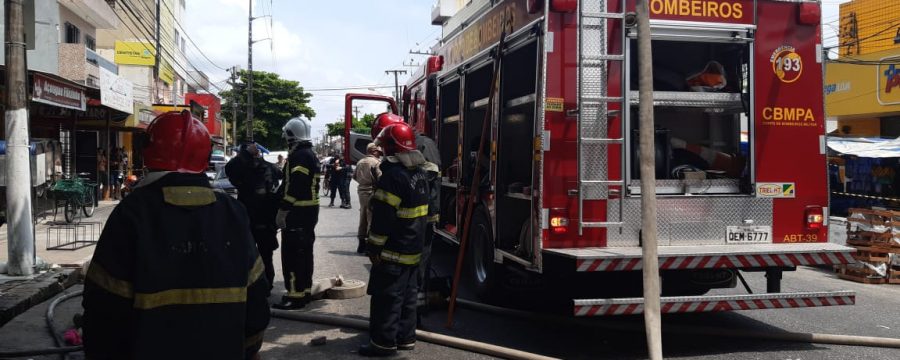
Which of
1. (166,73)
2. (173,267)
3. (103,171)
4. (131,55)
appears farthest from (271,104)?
(173,267)

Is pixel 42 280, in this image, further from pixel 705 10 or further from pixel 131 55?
pixel 131 55

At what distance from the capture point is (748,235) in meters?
5.97

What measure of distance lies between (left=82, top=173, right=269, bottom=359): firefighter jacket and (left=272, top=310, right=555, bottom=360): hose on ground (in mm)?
3091

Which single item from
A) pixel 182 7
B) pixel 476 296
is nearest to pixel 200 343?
pixel 476 296

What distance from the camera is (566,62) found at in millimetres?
5598

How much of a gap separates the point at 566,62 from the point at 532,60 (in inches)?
71.2

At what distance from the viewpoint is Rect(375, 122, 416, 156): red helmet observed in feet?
18.1

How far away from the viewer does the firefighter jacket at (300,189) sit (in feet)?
22.6

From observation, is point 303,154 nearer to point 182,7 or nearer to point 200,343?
point 200,343

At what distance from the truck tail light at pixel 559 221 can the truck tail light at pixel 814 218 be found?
212cm

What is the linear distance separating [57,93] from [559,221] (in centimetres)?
1177

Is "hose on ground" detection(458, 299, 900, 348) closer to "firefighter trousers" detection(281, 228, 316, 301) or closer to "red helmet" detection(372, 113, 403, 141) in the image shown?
"red helmet" detection(372, 113, 403, 141)

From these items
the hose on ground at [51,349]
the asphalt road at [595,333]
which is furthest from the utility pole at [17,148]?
the hose on ground at [51,349]

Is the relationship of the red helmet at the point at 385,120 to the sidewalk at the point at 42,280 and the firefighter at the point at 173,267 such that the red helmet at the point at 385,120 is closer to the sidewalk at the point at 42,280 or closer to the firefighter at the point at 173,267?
the sidewalk at the point at 42,280
